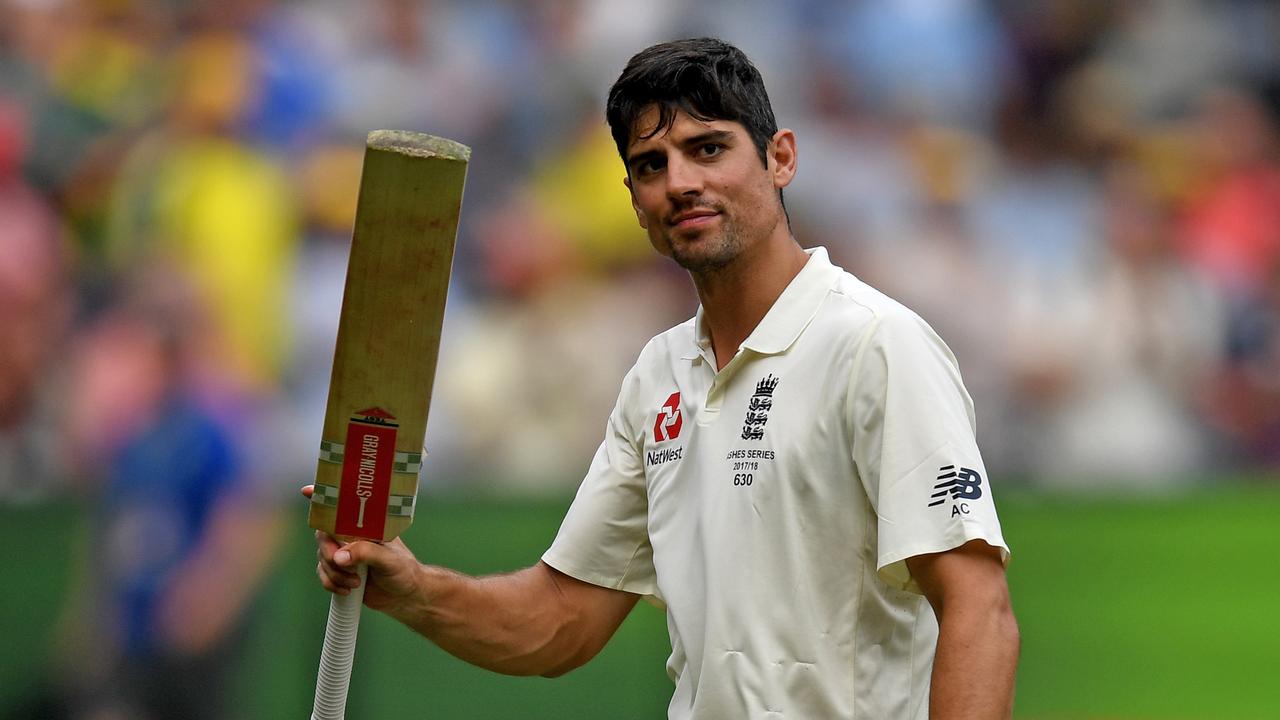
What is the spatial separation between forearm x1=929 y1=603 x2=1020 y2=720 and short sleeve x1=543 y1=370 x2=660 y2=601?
89 cm

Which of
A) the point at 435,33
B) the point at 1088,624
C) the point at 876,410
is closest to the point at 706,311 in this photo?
the point at 876,410

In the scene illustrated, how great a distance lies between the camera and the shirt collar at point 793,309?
9.30 feet

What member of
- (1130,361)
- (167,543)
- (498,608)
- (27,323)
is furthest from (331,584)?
(1130,361)

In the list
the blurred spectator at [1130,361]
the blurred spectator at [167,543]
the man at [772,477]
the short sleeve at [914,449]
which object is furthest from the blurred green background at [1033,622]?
the short sleeve at [914,449]

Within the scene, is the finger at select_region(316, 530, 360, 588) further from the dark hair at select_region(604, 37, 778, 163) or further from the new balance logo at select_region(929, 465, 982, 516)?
the new balance logo at select_region(929, 465, 982, 516)

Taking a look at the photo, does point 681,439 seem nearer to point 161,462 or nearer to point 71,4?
point 161,462

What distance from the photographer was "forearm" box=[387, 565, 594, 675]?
3.11 metres

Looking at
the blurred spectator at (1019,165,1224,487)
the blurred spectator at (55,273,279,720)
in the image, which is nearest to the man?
the blurred spectator at (55,273,279,720)

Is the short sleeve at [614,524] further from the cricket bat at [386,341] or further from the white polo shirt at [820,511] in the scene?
the cricket bat at [386,341]

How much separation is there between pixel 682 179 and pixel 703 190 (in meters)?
0.04

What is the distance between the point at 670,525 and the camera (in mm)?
2975

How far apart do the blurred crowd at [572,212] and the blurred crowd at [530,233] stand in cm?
2

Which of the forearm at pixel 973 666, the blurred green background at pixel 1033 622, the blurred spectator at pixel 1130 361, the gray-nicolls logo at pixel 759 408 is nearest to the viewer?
the forearm at pixel 973 666

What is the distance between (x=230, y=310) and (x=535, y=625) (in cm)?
356
